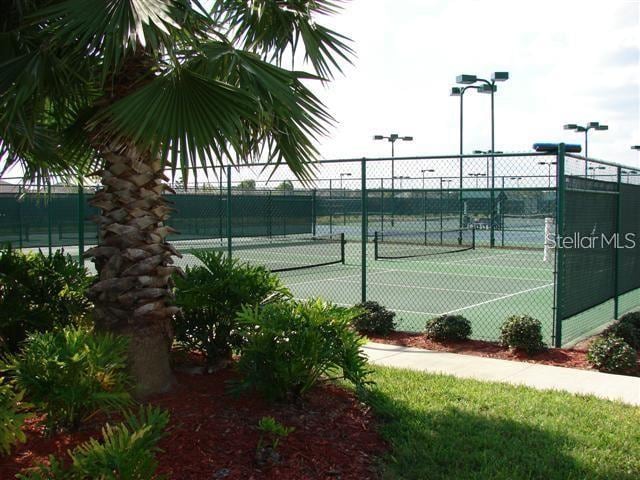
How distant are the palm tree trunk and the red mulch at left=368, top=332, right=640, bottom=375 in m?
4.26

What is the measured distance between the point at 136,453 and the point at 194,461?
89 cm

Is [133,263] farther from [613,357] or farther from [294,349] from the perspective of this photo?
[613,357]

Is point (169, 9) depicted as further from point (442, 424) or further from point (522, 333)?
point (522, 333)

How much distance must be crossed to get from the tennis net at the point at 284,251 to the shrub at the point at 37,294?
1374 centimetres

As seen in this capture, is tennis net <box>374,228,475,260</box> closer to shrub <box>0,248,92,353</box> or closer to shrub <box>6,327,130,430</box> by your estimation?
shrub <box>0,248,92,353</box>

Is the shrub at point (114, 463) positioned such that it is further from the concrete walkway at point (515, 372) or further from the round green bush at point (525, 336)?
the round green bush at point (525, 336)

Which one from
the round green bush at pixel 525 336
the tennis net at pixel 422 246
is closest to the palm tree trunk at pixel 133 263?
the round green bush at pixel 525 336

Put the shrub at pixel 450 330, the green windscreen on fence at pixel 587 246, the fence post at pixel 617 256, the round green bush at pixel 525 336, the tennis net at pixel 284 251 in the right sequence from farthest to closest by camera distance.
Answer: the tennis net at pixel 284 251 < the fence post at pixel 617 256 < the shrub at pixel 450 330 < the green windscreen on fence at pixel 587 246 < the round green bush at pixel 525 336

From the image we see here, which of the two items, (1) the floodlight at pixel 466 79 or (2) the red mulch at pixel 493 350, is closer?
(2) the red mulch at pixel 493 350

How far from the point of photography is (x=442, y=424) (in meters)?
5.15

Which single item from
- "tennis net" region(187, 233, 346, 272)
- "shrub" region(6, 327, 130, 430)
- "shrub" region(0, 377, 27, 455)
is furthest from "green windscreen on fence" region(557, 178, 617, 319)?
"tennis net" region(187, 233, 346, 272)

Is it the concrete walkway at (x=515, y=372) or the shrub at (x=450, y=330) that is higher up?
the shrub at (x=450, y=330)

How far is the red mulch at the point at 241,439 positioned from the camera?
3.95 m

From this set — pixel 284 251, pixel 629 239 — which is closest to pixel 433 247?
pixel 284 251
